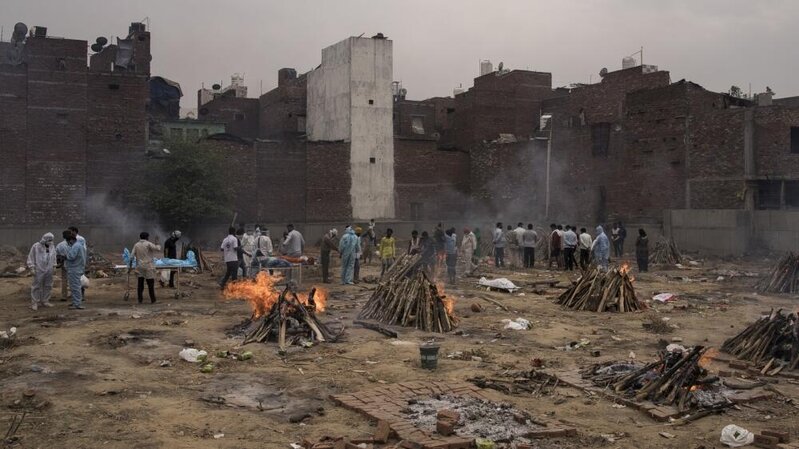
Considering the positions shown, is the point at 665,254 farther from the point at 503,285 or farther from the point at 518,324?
the point at 518,324

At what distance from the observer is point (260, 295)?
482 inches

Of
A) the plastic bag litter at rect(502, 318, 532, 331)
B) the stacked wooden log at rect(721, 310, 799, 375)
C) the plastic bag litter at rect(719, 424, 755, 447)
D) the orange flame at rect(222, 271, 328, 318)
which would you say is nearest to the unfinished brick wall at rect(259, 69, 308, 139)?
the orange flame at rect(222, 271, 328, 318)

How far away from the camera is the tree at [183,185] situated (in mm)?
30609

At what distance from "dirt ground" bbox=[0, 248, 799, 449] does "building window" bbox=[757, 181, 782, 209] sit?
1353 centimetres

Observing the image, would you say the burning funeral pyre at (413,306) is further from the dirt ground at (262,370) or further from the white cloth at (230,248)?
the white cloth at (230,248)

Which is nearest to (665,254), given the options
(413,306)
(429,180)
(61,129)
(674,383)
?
(413,306)

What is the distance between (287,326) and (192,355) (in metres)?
1.77

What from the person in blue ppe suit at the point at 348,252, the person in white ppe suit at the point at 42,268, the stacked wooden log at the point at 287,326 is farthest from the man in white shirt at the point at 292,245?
Result: the stacked wooden log at the point at 287,326

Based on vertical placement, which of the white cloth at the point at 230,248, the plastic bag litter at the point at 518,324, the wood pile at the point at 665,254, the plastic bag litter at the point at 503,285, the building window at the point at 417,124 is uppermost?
the building window at the point at 417,124

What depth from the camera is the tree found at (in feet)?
100

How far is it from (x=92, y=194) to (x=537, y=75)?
92.5 ft

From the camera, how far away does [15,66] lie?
29750 millimetres

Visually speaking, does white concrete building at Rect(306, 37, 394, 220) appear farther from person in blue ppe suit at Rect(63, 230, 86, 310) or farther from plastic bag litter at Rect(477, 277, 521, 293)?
person in blue ppe suit at Rect(63, 230, 86, 310)

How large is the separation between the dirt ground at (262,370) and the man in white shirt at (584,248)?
5535 mm
